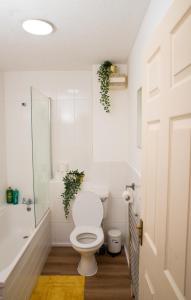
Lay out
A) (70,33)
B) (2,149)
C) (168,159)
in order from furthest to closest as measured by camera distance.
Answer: (2,149) → (70,33) → (168,159)

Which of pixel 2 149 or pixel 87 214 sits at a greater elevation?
pixel 2 149

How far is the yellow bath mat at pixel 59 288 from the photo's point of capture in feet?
6.64

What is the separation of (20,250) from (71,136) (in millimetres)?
1565

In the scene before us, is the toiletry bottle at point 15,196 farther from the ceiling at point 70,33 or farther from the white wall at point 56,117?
the ceiling at point 70,33

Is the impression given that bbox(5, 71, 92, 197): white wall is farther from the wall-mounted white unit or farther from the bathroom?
the wall-mounted white unit

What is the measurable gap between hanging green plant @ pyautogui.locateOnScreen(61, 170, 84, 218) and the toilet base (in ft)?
2.18

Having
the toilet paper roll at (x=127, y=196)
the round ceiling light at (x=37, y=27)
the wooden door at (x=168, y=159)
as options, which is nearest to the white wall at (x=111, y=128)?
the toilet paper roll at (x=127, y=196)

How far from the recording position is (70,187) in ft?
9.17

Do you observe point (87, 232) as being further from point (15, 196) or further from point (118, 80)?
point (118, 80)

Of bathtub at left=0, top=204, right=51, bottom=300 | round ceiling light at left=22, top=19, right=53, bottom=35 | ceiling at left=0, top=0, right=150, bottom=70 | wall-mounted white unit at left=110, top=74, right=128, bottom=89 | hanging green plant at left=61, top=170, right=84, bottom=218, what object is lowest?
bathtub at left=0, top=204, right=51, bottom=300

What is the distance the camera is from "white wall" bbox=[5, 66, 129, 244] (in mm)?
2842

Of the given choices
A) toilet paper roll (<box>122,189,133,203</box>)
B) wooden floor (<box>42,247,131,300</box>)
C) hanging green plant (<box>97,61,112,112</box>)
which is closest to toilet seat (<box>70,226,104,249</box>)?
wooden floor (<box>42,247,131,300</box>)

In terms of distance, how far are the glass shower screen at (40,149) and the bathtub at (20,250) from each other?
0.77 feet

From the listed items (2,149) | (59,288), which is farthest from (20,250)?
(2,149)
